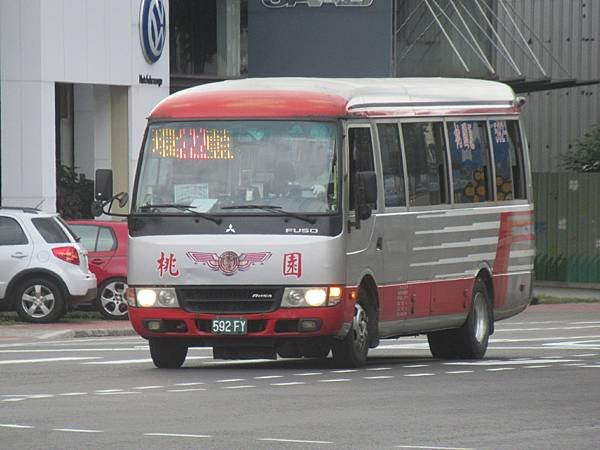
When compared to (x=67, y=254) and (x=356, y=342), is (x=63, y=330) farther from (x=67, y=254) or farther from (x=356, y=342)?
(x=356, y=342)

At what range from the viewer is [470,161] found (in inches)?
802

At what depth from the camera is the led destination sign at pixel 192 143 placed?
17.9 metres

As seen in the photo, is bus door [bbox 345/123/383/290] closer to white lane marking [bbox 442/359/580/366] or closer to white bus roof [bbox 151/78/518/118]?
white bus roof [bbox 151/78/518/118]

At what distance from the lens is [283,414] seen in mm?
13516

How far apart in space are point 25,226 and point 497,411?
14547mm

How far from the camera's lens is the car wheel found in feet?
95.6

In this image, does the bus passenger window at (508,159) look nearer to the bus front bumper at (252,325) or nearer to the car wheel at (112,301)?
the bus front bumper at (252,325)

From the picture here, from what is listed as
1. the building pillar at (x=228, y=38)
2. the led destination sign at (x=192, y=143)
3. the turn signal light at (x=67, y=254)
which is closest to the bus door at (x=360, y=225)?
the led destination sign at (x=192, y=143)

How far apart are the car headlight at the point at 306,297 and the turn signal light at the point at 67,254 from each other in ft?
34.3

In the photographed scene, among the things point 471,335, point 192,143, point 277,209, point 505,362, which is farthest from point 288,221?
point 471,335

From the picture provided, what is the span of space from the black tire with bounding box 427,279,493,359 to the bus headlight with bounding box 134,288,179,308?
157 inches

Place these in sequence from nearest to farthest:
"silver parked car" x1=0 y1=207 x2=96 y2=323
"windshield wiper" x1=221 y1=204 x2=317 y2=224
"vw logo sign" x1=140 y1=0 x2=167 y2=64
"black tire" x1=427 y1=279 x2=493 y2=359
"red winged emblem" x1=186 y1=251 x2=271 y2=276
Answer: "red winged emblem" x1=186 y1=251 x2=271 y2=276, "windshield wiper" x1=221 y1=204 x2=317 y2=224, "black tire" x1=427 y1=279 x2=493 y2=359, "silver parked car" x1=0 y1=207 x2=96 y2=323, "vw logo sign" x1=140 y1=0 x2=167 y2=64

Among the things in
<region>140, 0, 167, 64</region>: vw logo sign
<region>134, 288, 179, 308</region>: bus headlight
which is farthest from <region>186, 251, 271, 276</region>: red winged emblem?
<region>140, 0, 167, 64</region>: vw logo sign

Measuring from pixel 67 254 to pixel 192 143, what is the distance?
31.8ft
